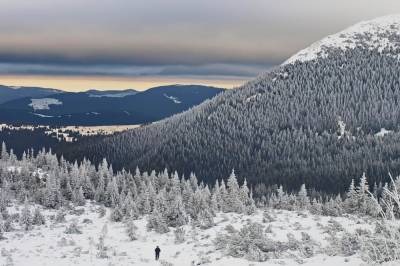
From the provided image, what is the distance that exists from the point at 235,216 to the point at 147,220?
1091 cm

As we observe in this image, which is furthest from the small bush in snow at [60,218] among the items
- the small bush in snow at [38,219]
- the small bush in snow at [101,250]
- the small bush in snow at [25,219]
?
the small bush in snow at [101,250]

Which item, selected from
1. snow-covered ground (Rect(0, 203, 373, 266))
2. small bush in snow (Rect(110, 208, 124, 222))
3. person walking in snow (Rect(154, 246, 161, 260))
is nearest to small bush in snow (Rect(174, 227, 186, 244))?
snow-covered ground (Rect(0, 203, 373, 266))

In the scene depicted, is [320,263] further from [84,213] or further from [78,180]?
[78,180]

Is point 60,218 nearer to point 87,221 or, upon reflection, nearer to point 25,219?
point 87,221

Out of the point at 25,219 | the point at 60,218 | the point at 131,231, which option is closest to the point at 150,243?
the point at 131,231

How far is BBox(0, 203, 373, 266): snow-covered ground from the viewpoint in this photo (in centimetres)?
4303

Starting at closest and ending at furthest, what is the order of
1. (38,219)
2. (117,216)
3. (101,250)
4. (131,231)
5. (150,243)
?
(101,250)
(150,243)
(131,231)
(38,219)
(117,216)

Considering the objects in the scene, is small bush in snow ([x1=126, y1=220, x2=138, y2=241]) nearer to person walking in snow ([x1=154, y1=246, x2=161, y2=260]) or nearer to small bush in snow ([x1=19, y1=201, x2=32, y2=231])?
person walking in snow ([x1=154, y1=246, x2=161, y2=260])

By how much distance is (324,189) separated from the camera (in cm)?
18888

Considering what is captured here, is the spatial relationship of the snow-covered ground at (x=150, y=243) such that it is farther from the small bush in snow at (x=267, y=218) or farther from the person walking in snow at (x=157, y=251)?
the person walking in snow at (x=157, y=251)

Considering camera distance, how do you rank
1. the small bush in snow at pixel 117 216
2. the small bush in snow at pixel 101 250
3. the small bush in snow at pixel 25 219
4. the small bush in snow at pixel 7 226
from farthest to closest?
the small bush in snow at pixel 117 216 → the small bush in snow at pixel 25 219 → the small bush in snow at pixel 7 226 → the small bush in snow at pixel 101 250

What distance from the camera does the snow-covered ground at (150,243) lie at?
43031mm

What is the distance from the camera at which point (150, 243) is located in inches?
2018

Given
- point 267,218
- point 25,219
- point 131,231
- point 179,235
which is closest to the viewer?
point 179,235
